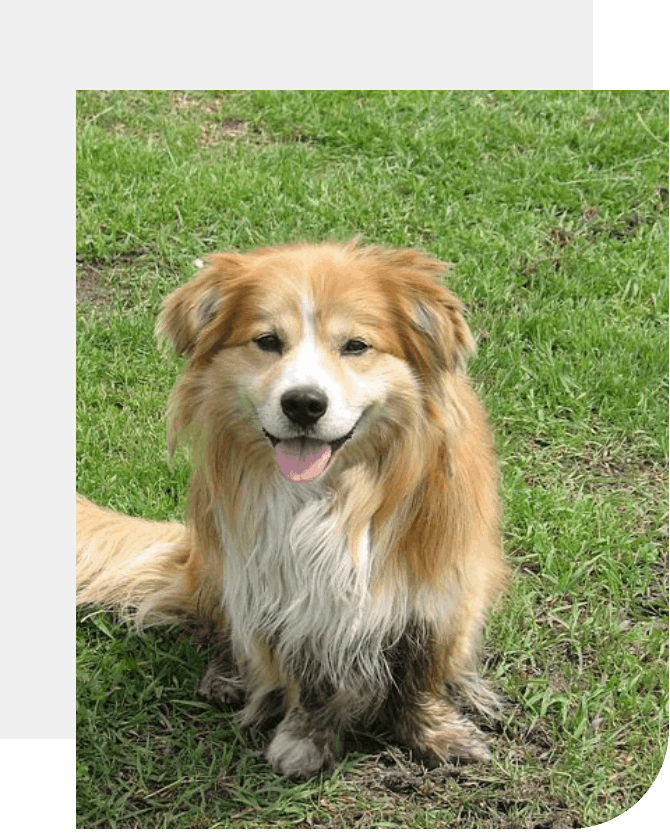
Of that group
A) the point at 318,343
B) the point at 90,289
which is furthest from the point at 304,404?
the point at 90,289

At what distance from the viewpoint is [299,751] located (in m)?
3.03

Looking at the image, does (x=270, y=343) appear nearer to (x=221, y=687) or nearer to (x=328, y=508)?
(x=328, y=508)

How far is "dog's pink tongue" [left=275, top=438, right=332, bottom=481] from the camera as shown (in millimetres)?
2682

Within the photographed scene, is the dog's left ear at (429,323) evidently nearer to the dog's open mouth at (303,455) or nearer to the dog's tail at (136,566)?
the dog's open mouth at (303,455)

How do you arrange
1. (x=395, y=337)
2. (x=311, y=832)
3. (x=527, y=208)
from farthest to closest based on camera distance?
(x=527, y=208)
(x=311, y=832)
(x=395, y=337)

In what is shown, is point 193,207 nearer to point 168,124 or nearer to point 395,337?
point 168,124

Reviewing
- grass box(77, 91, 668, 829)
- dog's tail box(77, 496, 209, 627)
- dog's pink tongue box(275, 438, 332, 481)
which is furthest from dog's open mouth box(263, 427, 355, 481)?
dog's tail box(77, 496, 209, 627)

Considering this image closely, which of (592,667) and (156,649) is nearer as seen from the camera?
(592,667)

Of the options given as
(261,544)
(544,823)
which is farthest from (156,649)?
(544,823)

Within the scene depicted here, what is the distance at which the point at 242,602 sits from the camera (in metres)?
3.01

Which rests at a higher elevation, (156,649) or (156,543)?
(156,543)

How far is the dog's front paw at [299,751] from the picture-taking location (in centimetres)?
301

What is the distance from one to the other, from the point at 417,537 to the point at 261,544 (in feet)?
1.18

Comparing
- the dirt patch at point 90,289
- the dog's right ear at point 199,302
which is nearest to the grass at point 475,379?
the dirt patch at point 90,289
